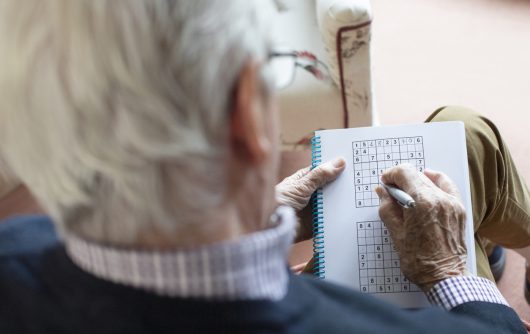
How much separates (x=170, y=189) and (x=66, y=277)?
0.53 feet

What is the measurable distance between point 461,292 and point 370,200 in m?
0.21

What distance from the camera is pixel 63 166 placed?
0.45 m

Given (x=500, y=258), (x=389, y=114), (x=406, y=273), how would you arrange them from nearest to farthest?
1. (x=406, y=273)
2. (x=500, y=258)
3. (x=389, y=114)

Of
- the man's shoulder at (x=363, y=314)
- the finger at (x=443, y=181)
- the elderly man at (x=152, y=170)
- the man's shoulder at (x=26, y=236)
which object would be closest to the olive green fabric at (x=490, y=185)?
the finger at (x=443, y=181)

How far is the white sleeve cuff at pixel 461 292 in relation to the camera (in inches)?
28.8

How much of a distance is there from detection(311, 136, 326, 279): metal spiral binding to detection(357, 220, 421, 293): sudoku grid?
6 centimetres

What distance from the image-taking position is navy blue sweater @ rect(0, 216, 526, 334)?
0.46 m

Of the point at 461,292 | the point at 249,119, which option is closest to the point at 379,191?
the point at 461,292

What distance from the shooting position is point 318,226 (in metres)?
0.87

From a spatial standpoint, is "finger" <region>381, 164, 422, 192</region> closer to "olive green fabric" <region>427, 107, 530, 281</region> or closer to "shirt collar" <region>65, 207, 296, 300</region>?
"olive green fabric" <region>427, 107, 530, 281</region>

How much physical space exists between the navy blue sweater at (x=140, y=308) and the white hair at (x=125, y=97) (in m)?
0.07

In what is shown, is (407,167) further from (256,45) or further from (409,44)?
(409,44)

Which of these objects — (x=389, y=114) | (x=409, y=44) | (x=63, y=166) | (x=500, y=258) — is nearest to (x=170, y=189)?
(x=63, y=166)

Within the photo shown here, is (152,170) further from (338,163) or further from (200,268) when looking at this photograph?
(338,163)
